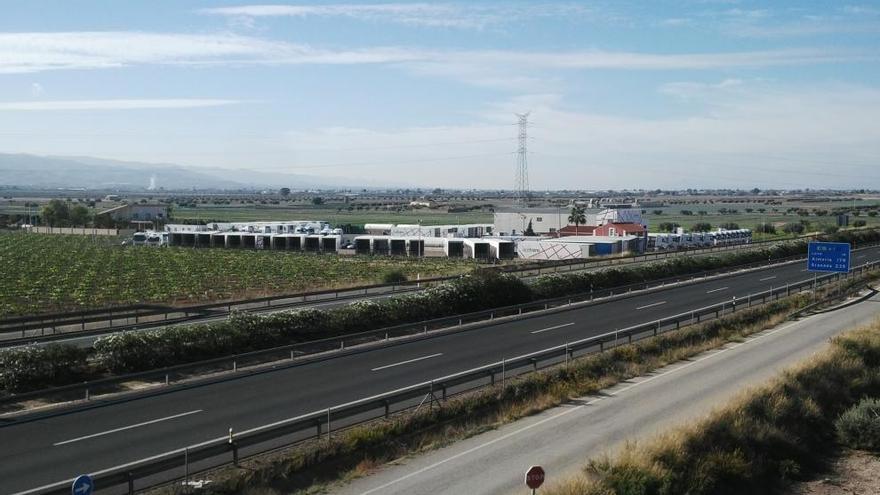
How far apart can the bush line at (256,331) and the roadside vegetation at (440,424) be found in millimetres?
11123

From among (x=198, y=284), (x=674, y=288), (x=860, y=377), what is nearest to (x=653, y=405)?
(x=860, y=377)

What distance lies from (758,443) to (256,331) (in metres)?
18.9

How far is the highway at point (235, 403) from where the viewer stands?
58.1ft

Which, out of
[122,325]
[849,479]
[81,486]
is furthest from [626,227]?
[81,486]

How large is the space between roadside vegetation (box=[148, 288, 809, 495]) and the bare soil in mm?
6968

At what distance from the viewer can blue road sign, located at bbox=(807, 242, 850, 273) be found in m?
49.8

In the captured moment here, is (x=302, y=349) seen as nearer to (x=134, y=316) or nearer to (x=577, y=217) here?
(x=134, y=316)

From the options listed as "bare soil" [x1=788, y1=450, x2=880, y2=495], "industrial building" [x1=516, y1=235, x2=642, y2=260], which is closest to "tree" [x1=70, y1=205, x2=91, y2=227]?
"industrial building" [x1=516, y1=235, x2=642, y2=260]

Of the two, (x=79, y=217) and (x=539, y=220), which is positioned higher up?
(x=539, y=220)

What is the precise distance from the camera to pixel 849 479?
66.1ft

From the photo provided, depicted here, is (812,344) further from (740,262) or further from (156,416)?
(740,262)

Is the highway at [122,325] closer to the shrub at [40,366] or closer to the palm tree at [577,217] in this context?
the shrub at [40,366]

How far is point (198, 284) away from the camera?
62.9 meters

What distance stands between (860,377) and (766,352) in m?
4.81
